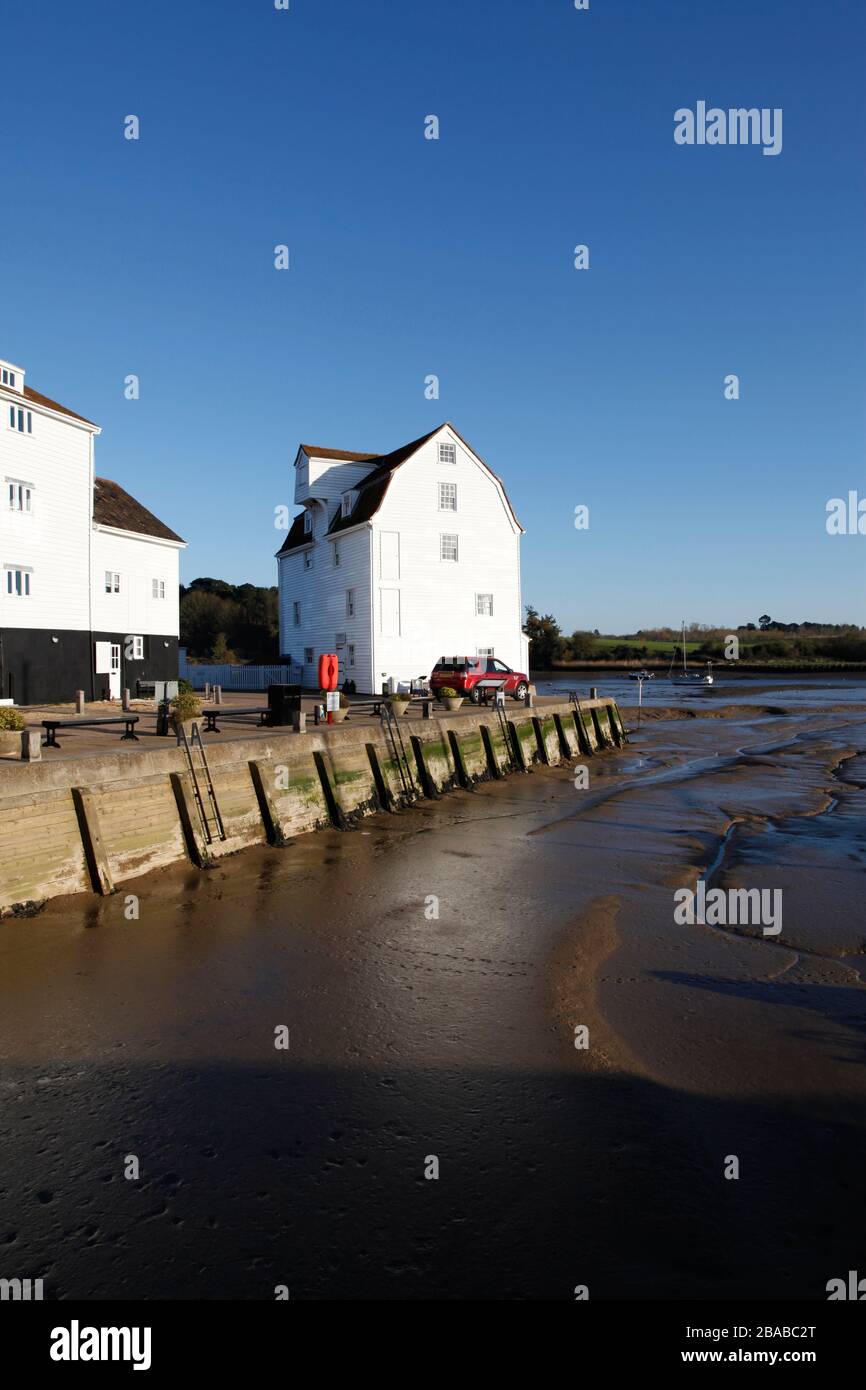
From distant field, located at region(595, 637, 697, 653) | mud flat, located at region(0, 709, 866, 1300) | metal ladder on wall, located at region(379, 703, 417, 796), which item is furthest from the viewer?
distant field, located at region(595, 637, 697, 653)

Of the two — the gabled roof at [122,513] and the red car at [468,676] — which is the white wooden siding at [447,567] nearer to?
the red car at [468,676]

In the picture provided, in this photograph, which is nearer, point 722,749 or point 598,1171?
point 598,1171

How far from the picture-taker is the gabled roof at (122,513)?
3303 cm

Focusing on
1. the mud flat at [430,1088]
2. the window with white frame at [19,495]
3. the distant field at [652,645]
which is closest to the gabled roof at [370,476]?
the window with white frame at [19,495]

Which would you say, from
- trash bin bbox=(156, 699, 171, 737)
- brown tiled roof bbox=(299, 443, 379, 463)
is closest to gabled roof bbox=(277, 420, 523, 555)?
brown tiled roof bbox=(299, 443, 379, 463)

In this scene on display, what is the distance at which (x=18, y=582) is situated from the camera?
90.7ft

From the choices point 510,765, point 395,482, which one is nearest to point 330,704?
point 510,765

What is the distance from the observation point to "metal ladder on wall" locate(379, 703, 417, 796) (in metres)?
20.1

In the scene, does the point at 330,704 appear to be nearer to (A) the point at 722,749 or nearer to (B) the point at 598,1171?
(B) the point at 598,1171

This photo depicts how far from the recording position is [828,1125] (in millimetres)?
6277

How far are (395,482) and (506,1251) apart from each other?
1389 inches

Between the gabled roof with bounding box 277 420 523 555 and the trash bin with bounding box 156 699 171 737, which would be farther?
the gabled roof with bounding box 277 420 523 555

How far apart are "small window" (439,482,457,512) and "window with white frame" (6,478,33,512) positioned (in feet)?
57.1

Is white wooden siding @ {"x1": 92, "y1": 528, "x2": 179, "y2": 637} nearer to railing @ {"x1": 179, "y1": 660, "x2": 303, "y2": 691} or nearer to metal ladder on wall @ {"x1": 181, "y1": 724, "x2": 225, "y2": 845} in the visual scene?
railing @ {"x1": 179, "y1": 660, "x2": 303, "y2": 691}
